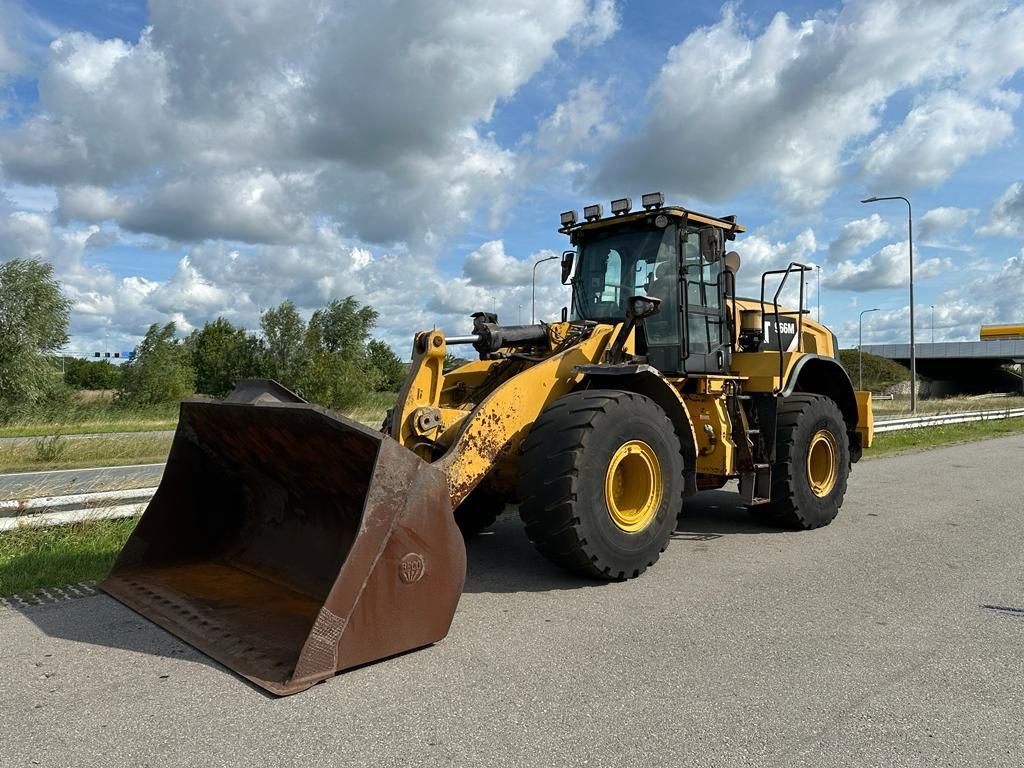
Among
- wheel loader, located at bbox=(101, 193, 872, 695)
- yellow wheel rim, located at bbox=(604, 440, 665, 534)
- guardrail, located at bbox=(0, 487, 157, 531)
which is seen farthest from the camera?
guardrail, located at bbox=(0, 487, 157, 531)

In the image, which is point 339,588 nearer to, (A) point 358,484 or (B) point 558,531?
(A) point 358,484

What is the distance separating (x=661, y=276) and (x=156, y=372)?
36.6 metres

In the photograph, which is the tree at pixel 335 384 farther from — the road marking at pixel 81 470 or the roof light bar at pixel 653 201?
the roof light bar at pixel 653 201

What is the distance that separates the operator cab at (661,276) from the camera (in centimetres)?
668

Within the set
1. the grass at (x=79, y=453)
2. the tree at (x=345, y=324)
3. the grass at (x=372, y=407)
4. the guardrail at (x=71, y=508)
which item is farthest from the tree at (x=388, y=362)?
the guardrail at (x=71, y=508)

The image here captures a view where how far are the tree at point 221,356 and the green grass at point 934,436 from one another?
32.2 meters

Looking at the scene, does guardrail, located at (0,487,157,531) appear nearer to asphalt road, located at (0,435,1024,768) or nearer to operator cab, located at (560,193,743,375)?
asphalt road, located at (0,435,1024,768)

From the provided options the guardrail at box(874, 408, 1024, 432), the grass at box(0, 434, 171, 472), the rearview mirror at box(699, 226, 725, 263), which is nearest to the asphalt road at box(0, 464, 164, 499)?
the grass at box(0, 434, 171, 472)

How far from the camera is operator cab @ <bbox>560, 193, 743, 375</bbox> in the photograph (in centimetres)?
668

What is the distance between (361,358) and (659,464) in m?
37.6

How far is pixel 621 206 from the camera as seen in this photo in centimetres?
696

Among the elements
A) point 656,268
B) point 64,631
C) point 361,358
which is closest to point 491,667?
point 64,631

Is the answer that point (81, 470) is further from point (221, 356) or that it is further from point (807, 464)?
point (221, 356)

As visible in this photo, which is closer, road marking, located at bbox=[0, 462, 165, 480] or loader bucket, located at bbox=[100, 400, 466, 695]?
loader bucket, located at bbox=[100, 400, 466, 695]
